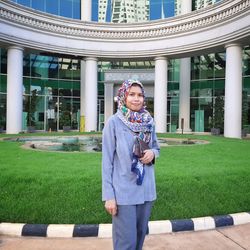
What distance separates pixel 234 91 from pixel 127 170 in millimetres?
21109

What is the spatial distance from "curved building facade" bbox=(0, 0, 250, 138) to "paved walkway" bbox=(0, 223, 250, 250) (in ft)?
60.5

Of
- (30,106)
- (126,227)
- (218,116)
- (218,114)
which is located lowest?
(126,227)

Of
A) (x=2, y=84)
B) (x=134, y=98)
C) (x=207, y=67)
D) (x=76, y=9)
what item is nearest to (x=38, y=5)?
(x=76, y=9)

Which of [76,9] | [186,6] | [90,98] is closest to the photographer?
[90,98]

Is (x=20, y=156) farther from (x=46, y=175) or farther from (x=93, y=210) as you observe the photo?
(x=93, y=210)

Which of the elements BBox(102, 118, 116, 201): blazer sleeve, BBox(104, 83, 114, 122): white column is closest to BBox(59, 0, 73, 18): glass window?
BBox(104, 83, 114, 122): white column

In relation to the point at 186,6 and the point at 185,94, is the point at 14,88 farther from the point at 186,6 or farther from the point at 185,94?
the point at 186,6

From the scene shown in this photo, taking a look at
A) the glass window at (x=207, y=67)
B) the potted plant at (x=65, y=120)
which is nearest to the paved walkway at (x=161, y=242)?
the glass window at (x=207, y=67)

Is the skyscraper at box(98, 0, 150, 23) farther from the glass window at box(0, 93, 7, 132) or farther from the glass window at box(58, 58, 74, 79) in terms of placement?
the glass window at box(0, 93, 7, 132)

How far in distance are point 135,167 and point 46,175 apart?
418 cm

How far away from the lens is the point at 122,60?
100 ft

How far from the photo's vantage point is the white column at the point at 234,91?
22.6 metres

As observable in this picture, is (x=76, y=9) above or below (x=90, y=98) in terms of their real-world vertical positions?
above

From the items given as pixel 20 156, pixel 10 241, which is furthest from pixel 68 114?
pixel 10 241
